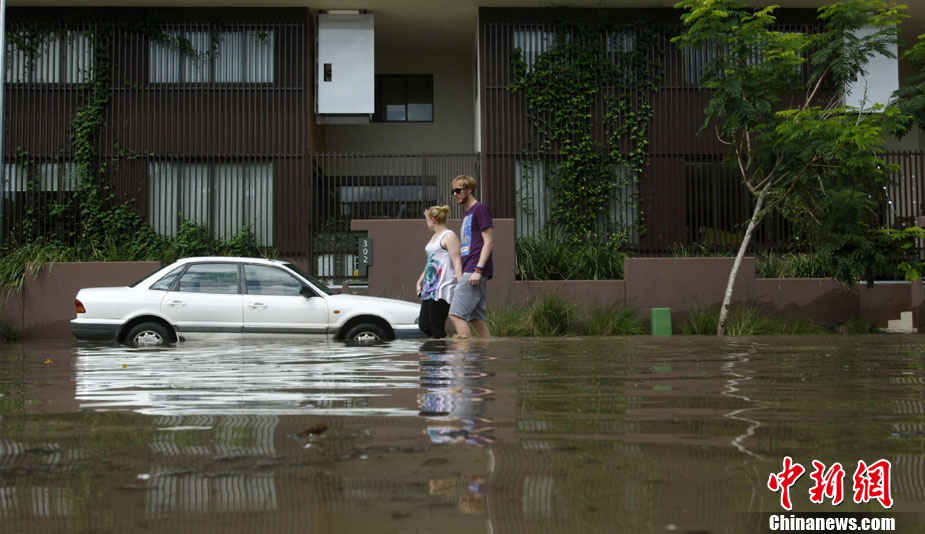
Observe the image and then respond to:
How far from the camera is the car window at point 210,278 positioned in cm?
1055

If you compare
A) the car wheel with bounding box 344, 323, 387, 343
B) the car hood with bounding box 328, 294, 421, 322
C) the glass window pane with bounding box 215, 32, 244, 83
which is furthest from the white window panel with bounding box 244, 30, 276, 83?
the car wheel with bounding box 344, 323, 387, 343

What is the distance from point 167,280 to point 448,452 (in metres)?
9.60

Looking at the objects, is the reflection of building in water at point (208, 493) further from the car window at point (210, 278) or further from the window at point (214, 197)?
the window at point (214, 197)

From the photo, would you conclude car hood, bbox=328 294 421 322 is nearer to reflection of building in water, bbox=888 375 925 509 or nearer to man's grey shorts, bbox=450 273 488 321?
man's grey shorts, bbox=450 273 488 321

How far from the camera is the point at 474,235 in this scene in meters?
7.43

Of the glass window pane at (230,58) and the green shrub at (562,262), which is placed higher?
the glass window pane at (230,58)

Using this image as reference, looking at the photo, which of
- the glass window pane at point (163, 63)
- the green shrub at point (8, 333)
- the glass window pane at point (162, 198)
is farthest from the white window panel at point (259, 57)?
the green shrub at point (8, 333)

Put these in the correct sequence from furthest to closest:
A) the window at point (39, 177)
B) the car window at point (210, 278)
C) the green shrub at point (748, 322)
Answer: the window at point (39, 177)
the green shrub at point (748, 322)
the car window at point (210, 278)

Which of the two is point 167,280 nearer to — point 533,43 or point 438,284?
point 438,284

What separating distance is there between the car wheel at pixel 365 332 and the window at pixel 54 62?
34.8 ft

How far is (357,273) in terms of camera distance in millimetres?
15719

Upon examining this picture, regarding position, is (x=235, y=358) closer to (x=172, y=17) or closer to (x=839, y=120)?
(x=839, y=120)

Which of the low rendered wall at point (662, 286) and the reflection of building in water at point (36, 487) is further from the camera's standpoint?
the low rendered wall at point (662, 286)

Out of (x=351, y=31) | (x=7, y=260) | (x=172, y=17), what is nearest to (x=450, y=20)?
(x=351, y=31)
